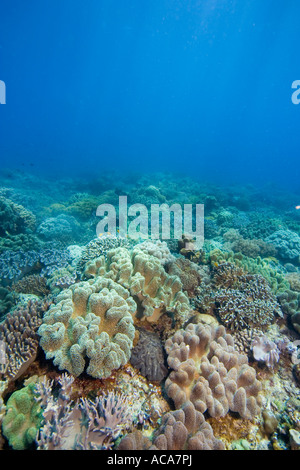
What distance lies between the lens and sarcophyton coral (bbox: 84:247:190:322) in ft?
12.8

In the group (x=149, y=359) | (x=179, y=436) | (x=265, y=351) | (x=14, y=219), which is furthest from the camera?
(x=14, y=219)

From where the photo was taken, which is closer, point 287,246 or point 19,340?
point 19,340

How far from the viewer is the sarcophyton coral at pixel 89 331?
270cm

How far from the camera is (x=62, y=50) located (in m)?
108

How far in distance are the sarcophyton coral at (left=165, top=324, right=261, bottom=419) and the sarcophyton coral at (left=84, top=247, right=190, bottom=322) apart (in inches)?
24.0

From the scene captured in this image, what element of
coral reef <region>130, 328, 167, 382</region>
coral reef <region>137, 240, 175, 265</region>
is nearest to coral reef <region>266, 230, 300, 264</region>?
coral reef <region>137, 240, 175, 265</region>

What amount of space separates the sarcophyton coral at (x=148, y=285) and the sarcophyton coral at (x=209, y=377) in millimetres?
610

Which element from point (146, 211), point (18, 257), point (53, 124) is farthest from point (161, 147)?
point (18, 257)

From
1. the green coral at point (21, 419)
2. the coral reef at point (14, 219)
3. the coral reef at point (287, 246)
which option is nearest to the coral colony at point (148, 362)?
the green coral at point (21, 419)

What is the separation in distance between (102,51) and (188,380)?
→ 161 m

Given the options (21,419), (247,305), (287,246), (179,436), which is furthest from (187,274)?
(287,246)

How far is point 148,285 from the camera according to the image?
4141 millimetres

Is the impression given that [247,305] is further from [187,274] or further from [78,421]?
[78,421]

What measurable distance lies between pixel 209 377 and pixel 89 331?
1.81 m
